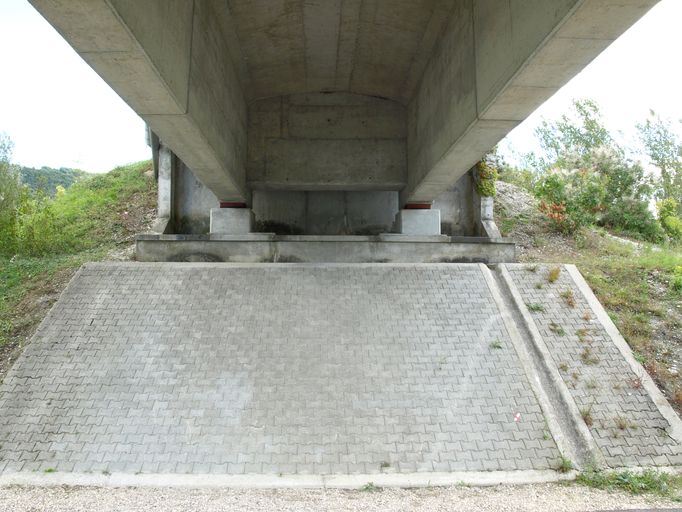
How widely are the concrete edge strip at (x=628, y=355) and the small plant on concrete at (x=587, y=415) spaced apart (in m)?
1.10

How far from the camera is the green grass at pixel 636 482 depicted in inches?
219

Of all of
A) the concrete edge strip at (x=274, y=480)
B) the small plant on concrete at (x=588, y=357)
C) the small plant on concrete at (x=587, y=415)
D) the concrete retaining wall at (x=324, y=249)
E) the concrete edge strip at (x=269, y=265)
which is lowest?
the concrete edge strip at (x=274, y=480)

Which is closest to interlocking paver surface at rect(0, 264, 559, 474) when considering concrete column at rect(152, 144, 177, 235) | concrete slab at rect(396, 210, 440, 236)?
concrete slab at rect(396, 210, 440, 236)

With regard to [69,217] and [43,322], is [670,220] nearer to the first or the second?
[43,322]

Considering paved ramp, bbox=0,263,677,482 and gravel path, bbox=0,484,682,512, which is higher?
paved ramp, bbox=0,263,677,482

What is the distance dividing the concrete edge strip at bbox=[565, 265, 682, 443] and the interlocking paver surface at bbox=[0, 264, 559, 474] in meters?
1.99

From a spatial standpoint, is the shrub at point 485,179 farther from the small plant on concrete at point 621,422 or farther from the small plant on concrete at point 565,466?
the small plant on concrete at point 565,466

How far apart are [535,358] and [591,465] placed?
1951 millimetres

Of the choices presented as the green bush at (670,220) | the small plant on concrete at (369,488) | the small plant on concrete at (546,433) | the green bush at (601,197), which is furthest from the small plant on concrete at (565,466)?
the green bush at (670,220)

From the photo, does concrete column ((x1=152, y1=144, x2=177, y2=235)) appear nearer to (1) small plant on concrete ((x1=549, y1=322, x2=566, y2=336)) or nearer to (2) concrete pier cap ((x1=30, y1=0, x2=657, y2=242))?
(2) concrete pier cap ((x1=30, y1=0, x2=657, y2=242))

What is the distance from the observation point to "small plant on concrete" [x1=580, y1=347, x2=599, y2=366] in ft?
24.9

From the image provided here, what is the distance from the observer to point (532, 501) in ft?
17.4

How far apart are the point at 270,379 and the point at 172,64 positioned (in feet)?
15.3

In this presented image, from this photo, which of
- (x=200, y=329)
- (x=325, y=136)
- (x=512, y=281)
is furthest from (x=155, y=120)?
(x=512, y=281)
